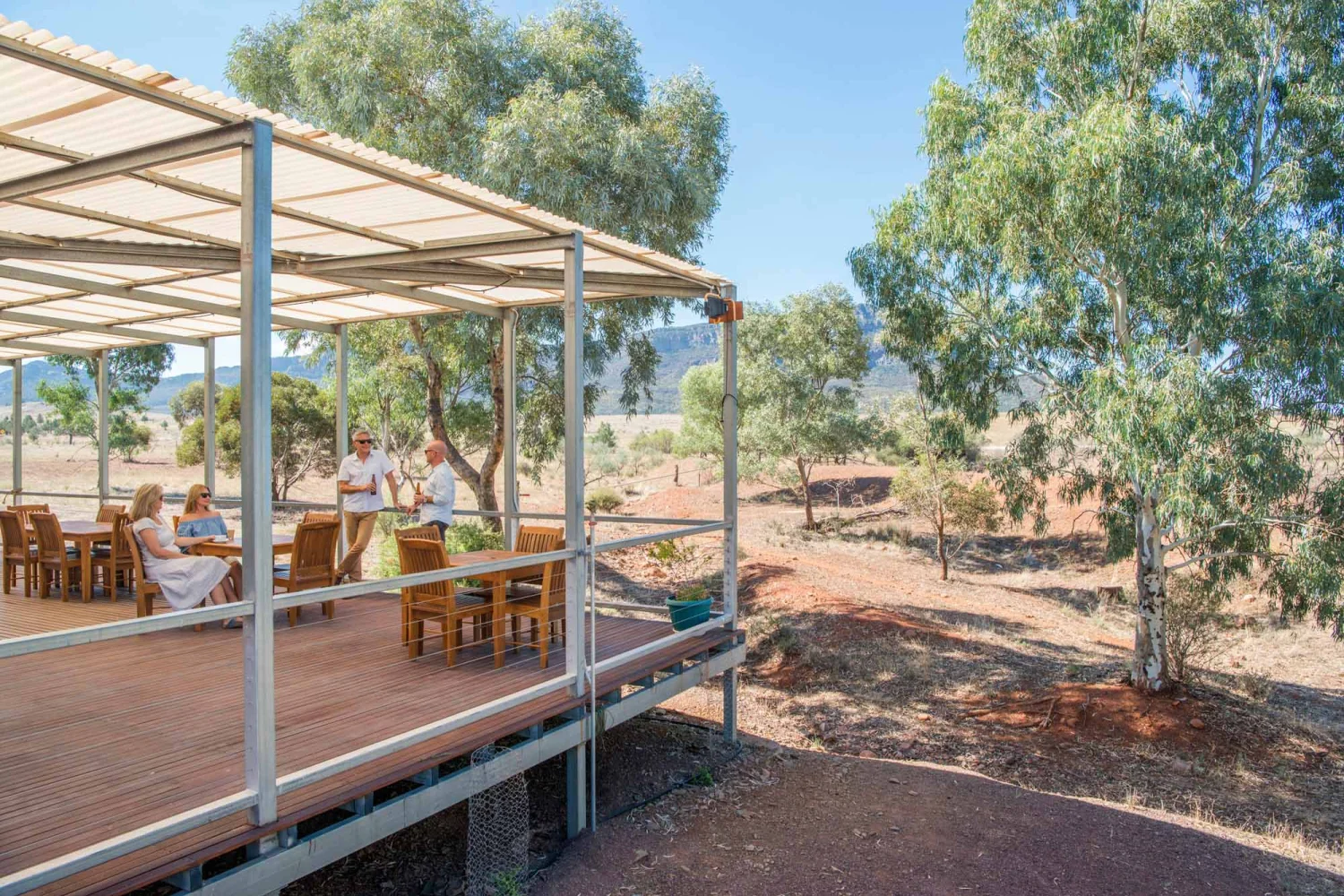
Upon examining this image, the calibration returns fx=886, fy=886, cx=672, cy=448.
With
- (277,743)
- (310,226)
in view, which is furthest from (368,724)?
(310,226)

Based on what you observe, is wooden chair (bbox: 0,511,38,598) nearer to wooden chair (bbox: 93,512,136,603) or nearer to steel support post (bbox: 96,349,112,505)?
wooden chair (bbox: 93,512,136,603)

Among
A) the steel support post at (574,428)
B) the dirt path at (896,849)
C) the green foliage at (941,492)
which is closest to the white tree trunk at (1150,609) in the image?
the dirt path at (896,849)

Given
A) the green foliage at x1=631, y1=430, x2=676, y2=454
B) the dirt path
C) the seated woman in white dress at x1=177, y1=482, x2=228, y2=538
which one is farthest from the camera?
the green foliage at x1=631, y1=430, x2=676, y2=454

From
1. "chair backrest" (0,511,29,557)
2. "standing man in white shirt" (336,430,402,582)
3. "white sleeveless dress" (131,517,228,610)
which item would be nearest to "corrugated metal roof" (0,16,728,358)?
"standing man in white shirt" (336,430,402,582)

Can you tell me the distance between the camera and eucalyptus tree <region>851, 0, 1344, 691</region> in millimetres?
9094

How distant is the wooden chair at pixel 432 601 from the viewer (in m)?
5.36

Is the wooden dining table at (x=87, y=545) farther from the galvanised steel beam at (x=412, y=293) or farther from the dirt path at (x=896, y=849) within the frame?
the dirt path at (x=896, y=849)

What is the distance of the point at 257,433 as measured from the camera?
317 centimetres

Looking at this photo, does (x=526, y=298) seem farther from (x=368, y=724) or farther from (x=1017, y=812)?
(x=1017, y=812)

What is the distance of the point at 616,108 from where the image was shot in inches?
550

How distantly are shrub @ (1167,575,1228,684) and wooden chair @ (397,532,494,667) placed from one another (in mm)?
9393

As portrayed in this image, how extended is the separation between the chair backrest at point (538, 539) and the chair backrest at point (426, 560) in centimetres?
87

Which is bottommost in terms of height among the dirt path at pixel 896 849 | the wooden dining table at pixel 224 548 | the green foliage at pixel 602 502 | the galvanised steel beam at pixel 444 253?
the dirt path at pixel 896 849

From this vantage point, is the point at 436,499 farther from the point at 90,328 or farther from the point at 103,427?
the point at 103,427
